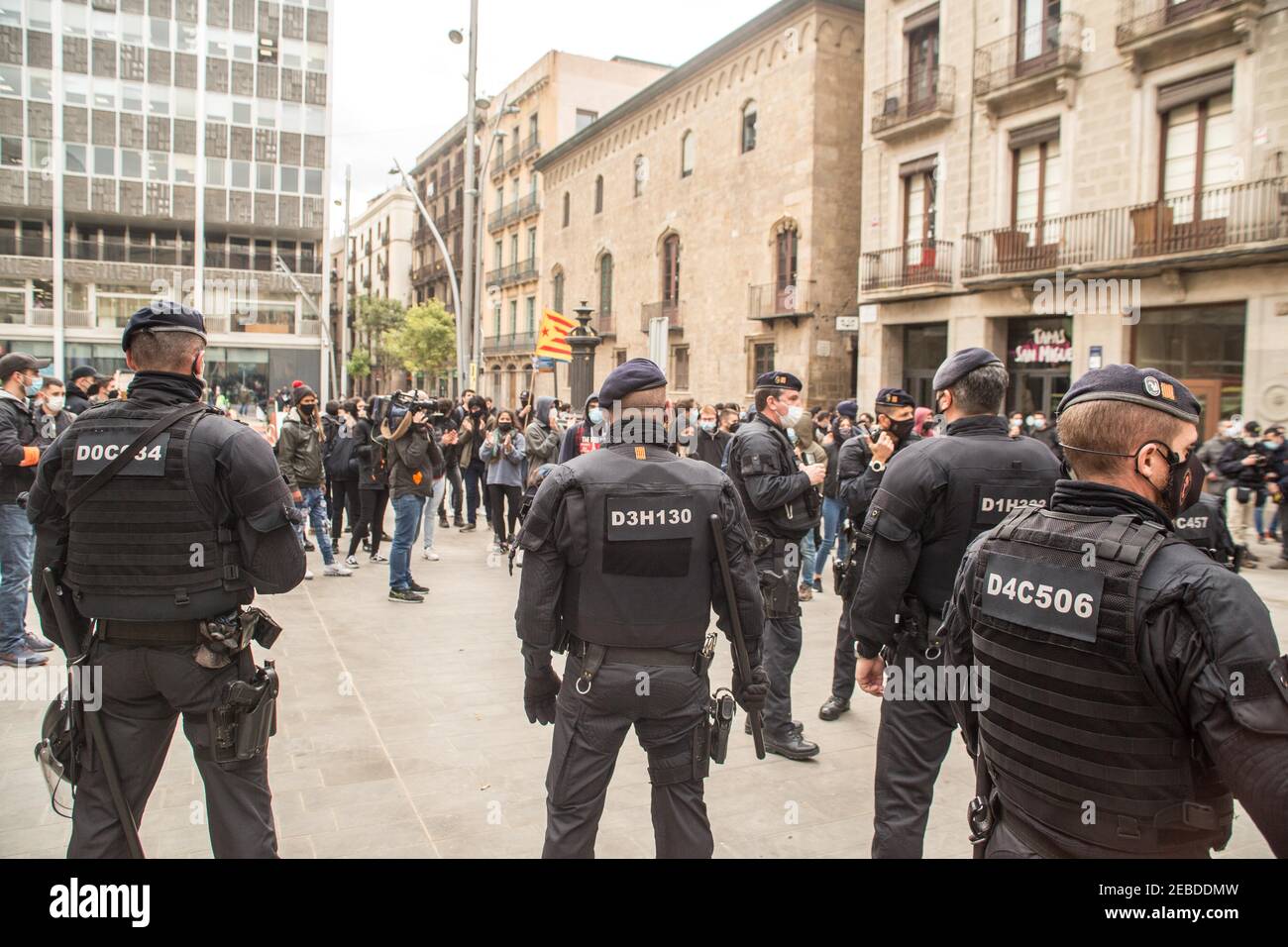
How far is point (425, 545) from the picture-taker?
1110 centimetres

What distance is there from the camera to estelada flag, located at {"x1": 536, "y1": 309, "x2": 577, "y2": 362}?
15312 millimetres

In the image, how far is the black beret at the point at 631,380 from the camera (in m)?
3.34

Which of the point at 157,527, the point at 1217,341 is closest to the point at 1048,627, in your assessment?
the point at 157,527

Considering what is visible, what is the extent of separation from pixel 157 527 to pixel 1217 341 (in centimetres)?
1733

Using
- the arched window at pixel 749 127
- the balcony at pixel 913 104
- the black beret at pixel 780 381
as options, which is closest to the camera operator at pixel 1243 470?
the black beret at pixel 780 381

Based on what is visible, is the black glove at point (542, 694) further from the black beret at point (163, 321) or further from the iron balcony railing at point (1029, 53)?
the iron balcony railing at point (1029, 53)

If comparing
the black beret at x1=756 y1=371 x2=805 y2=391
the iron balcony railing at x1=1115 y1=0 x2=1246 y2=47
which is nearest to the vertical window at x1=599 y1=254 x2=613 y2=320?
the iron balcony railing at x1=1115 y1=0 x2=1246 y2=47

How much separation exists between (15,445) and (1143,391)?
6.35 metres

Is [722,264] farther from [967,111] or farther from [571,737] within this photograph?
[571,737]

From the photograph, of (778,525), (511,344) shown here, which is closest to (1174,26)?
(778,525)

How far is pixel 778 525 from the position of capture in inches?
205

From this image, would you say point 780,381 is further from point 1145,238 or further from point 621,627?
point 1145,238

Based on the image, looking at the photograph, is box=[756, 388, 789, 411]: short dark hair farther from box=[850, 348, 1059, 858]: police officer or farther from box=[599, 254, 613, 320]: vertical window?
box=[599, 254, 613, 320]: vertical window

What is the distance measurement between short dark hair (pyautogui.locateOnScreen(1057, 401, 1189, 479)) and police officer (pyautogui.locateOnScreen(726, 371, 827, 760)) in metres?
2.70
